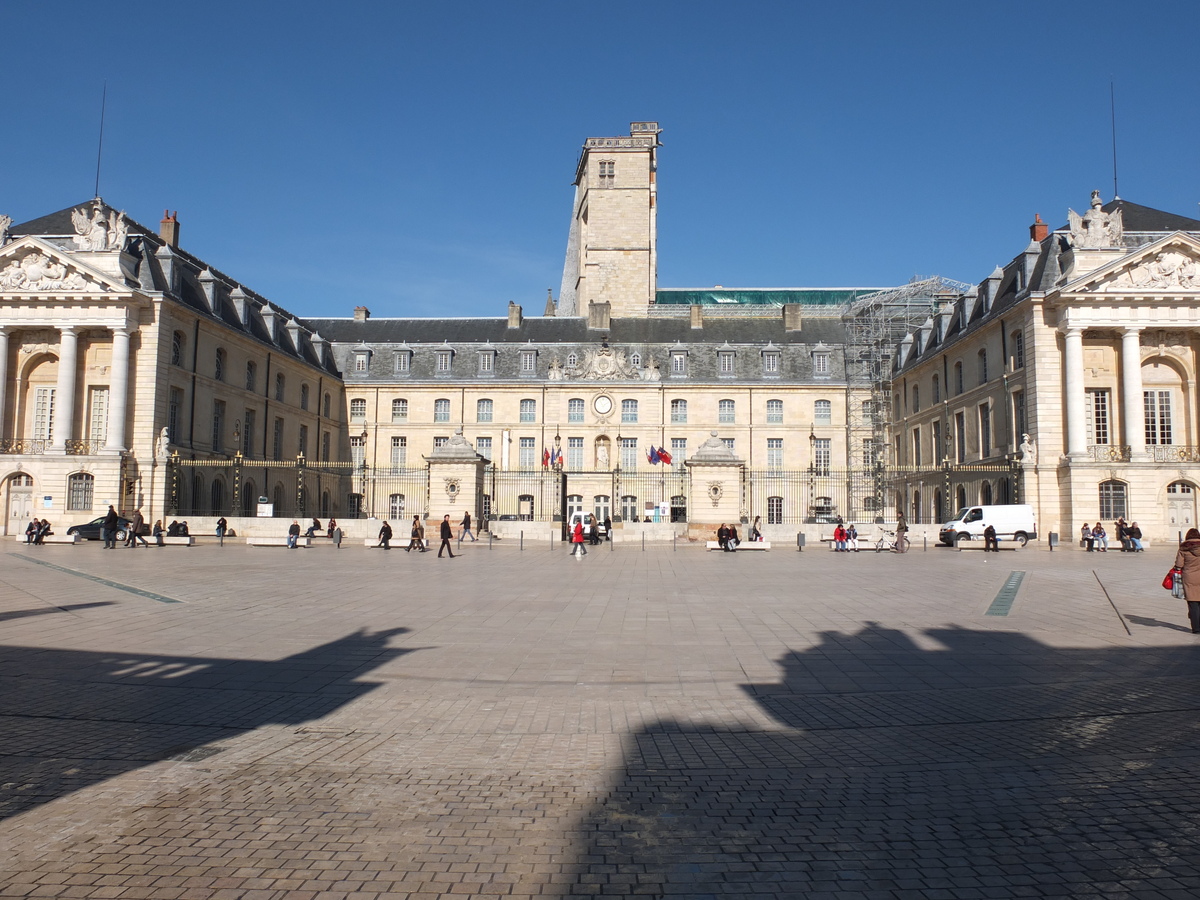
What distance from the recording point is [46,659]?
347 inches

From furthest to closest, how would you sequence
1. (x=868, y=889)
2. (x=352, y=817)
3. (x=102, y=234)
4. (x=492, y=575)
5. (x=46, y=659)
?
1. (x=102, y=234)
2. (x=492, y=575)
3. (x=46, y=659)
4. (x=352, y=817)
5. (x=868, y=889)

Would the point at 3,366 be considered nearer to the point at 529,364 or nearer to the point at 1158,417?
the point at 529,364

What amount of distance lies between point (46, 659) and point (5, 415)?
1256 inches

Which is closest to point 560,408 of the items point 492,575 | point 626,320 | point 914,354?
point 626,320

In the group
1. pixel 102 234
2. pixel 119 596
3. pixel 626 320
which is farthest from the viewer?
pixel 626 320

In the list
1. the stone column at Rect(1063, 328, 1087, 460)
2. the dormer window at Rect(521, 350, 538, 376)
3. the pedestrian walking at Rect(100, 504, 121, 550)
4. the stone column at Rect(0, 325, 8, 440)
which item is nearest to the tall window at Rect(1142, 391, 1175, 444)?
the stone column at Rect(1063, 328, 1087, 460)

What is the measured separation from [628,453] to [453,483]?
2027cm

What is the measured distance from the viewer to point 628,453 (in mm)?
51250

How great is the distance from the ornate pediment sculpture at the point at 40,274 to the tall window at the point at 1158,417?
134 ft

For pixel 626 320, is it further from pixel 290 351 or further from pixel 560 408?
pixel 290 351

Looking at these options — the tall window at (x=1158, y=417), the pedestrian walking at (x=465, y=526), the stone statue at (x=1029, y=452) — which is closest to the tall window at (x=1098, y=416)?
the tall window at (x=1158, y=417)

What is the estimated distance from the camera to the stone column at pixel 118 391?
33.3m

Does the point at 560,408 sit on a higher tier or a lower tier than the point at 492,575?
higher

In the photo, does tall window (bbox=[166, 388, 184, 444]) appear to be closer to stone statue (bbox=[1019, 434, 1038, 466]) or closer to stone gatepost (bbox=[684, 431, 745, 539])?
stone gatepost (bbox=[684, 431, 745, 539])
